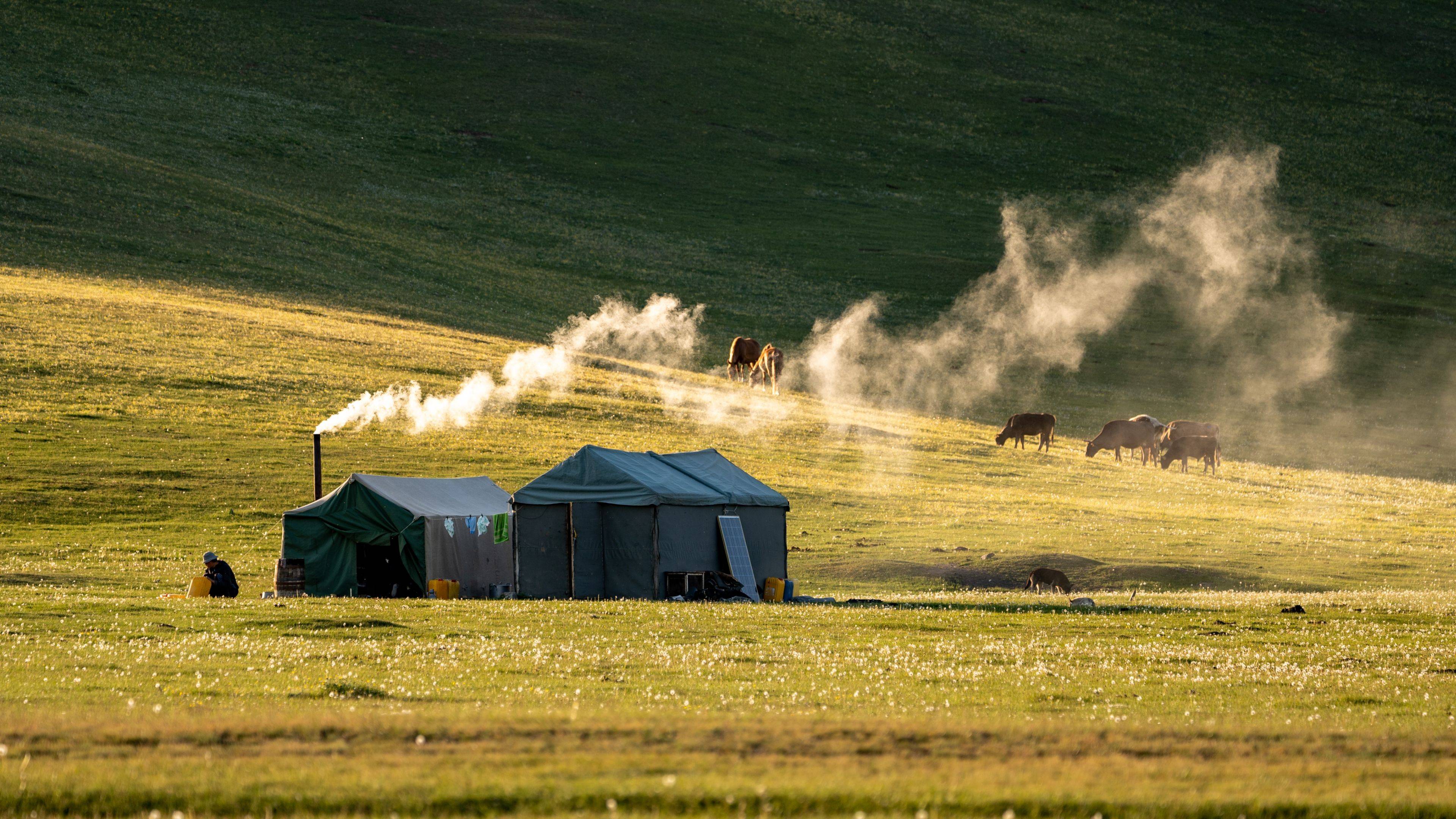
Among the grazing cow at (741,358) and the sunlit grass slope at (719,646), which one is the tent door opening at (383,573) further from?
the grazing cow at (741,358)

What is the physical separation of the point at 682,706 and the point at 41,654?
35.0 ft

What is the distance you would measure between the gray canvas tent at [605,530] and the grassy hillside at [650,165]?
33.3 meters

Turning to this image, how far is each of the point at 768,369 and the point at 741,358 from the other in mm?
2143

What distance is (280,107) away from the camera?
148250 millimetres

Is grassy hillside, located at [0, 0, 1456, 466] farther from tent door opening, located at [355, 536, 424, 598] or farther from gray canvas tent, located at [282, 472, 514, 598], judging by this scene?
tent door opening, located at [355, 536, 424, 598]

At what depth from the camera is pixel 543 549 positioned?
35.7 metres

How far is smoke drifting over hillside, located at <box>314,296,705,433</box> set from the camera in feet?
202

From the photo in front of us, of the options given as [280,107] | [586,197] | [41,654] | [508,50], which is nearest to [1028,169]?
[586,197]

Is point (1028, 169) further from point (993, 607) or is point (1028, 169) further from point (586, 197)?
point (993, 607)

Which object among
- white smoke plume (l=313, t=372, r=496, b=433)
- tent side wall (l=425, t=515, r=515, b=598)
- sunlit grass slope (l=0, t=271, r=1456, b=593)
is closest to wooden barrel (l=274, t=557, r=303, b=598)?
sunlit grass slope (l=0, t=271, r=1456, b=593)

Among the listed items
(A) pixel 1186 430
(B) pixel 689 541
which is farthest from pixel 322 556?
(A) pixel 1186 430

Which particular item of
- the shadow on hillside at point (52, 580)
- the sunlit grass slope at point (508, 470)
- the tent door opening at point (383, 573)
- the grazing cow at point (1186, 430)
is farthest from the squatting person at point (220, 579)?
the grazing cow at point (1186, 430)

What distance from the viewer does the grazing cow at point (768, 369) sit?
8094 cm

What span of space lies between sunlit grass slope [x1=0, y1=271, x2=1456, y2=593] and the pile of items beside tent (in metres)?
2.55
